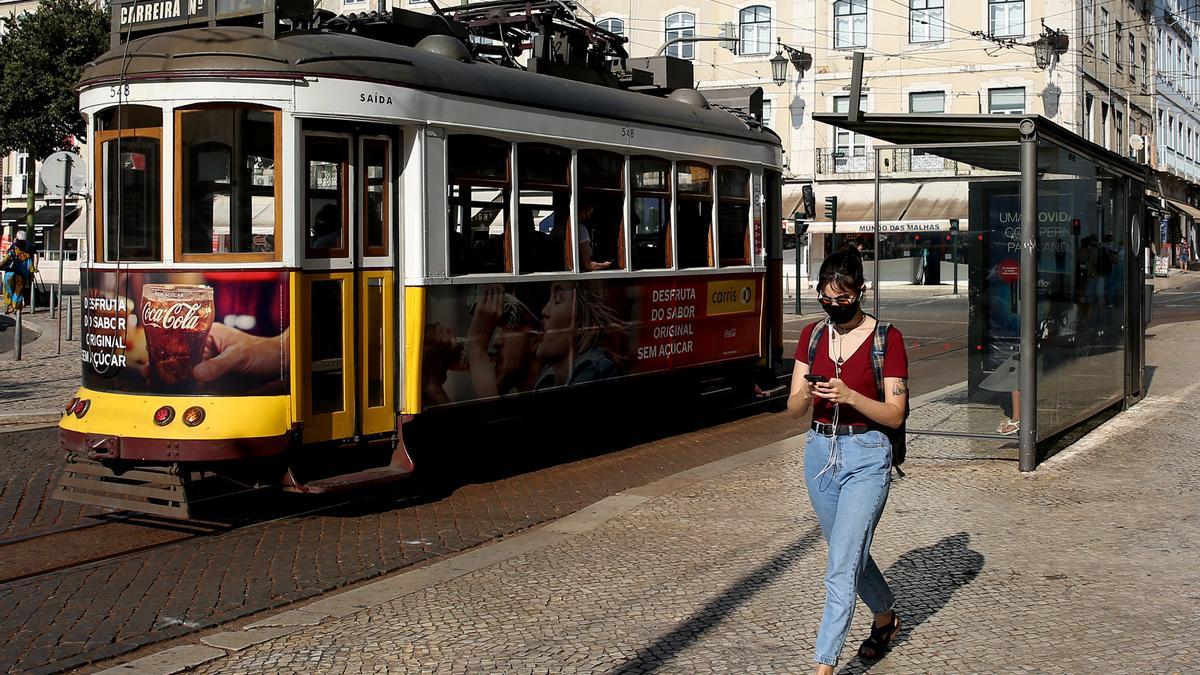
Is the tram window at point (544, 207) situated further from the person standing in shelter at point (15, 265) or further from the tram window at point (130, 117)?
the person standing in shelter at point (15, 265)

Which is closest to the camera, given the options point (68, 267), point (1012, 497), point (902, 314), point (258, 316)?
point (258, 316)

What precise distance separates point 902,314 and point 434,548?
7.96 metres

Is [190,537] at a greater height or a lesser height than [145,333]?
lesser

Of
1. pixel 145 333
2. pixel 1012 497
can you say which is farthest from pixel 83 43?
pixel 1012 497

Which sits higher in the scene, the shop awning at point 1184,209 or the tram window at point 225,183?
the shop awning at point 1184,209

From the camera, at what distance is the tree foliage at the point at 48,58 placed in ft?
115

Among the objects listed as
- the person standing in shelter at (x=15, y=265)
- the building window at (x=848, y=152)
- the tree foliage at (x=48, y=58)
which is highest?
the tree foliage at (x=48, y=58)

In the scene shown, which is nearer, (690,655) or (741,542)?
(690,655)

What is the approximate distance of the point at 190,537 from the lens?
27.7 ft

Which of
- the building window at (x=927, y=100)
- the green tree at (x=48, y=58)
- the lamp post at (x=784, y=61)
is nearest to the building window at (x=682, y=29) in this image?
the lamp post at (x=784, y=61)

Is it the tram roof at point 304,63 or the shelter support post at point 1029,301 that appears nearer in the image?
the tram roof at point 304,63

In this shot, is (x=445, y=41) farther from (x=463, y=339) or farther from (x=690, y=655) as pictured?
(x=690, y=655)

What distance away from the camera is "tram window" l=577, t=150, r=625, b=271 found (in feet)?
36.8

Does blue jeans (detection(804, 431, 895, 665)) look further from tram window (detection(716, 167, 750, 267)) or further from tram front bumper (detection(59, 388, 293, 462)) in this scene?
tram window (detection(716, 167, 750, 267))
